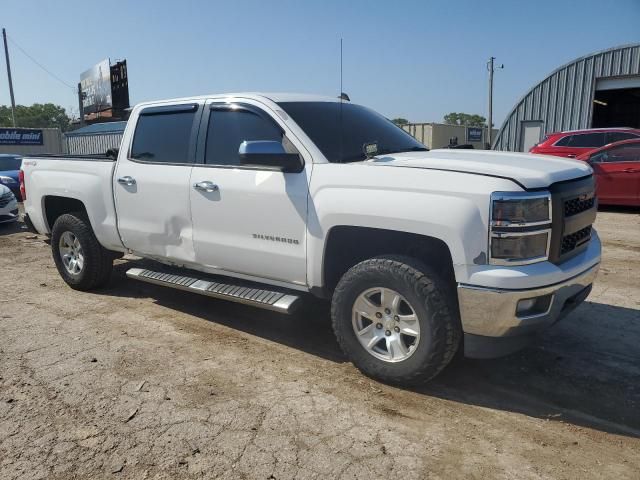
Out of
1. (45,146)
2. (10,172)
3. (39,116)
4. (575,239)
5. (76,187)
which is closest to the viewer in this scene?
(575,239)

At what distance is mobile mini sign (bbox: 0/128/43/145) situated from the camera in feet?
105

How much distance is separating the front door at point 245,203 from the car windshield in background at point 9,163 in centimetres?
1270

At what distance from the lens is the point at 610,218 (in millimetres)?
10383

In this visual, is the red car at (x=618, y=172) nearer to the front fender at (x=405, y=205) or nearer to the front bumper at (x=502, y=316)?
the front bumper at (x=502, y=316)

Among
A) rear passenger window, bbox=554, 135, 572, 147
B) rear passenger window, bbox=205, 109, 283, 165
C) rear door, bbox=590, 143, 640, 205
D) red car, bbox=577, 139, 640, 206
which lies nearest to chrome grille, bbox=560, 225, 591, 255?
rear passenger window, bbox=205, 109, 283, 165

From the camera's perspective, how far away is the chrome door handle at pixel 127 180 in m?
4.84

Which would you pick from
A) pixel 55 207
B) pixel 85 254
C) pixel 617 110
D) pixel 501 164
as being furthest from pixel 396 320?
pixel 617 110

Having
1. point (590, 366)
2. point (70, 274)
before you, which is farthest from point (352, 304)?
point (70, 274)

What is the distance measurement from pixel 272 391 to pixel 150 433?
0.82 m

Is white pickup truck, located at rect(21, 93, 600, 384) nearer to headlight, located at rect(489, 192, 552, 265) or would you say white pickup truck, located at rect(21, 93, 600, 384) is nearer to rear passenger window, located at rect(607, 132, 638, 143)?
headlight, located at rect(489, 192, 552, 265)

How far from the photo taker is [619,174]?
1080 cm

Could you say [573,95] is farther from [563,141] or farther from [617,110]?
[563,141]

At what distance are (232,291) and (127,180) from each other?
1611 mm

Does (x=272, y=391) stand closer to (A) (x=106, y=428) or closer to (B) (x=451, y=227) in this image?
(A) (x=106, y=428)
